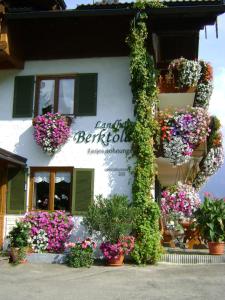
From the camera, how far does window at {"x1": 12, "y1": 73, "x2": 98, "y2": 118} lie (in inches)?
540

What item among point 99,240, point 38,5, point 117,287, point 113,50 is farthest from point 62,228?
point 38,5

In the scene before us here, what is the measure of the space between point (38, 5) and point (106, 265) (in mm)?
8133

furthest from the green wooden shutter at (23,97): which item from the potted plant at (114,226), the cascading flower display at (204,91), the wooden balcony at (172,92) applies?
the cascading flower display at (204,91)

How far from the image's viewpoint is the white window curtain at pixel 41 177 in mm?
13742

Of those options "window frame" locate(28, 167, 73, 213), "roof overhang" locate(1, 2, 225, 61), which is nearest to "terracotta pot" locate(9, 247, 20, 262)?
"window frame" locate(28, 167, 73, 213)

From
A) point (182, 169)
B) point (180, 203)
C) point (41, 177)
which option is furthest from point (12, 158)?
point (182, 169)

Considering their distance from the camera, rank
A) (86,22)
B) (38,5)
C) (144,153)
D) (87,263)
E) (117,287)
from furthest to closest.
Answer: (38,5), (86,22), (144,153), (87,263), (117,287)

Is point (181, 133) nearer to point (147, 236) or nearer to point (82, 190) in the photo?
point (147, 236)

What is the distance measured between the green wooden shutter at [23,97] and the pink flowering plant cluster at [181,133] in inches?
147

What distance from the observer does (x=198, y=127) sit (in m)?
13.0

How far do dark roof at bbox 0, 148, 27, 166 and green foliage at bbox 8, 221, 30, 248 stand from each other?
159 centimetres

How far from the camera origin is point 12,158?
42.5ft

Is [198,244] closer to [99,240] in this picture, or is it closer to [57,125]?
[99,240]

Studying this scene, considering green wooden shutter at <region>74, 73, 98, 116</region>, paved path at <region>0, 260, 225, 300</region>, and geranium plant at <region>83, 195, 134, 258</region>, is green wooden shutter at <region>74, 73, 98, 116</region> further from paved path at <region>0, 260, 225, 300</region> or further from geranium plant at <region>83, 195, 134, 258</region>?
paved path at <region>0, 260, 225, 300</region>
